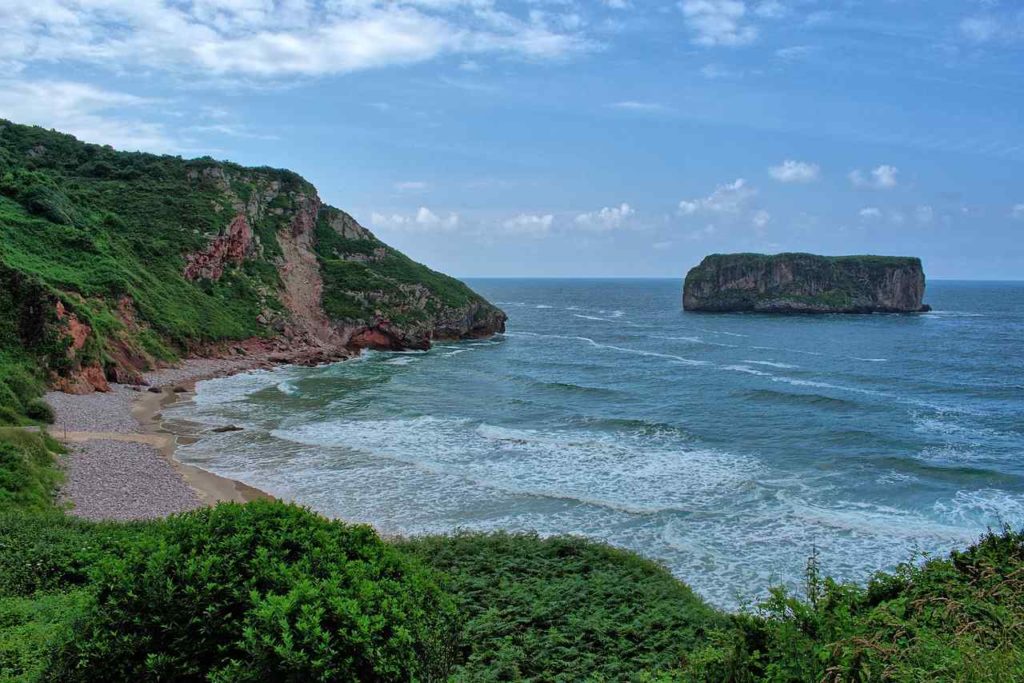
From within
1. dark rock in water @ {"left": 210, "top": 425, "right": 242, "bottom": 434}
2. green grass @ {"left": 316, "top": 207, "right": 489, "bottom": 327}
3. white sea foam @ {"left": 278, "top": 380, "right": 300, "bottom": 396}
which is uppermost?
green grass @ {"left": 316, "top": 207, "right": 489, "bottom": 327}

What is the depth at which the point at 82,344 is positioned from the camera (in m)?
35.4

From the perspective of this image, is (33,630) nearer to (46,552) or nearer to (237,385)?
(46,552)

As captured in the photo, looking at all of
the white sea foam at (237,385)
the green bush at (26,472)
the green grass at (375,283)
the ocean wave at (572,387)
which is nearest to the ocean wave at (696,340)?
the green grass at (375,283)

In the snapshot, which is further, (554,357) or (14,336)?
(554,357)

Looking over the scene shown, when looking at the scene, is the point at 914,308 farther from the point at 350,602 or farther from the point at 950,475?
the point at 350,602

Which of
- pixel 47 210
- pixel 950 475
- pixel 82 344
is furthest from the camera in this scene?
pixel 47 210

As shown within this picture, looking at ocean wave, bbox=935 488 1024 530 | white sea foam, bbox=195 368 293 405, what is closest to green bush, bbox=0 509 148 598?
ocean wave, bbox=935 488 1024 530

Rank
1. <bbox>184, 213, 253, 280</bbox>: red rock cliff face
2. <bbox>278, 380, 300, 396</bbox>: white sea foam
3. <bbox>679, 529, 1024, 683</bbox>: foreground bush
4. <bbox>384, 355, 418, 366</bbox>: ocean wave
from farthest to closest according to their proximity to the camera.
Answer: <bbox>184, 213, 253, 280</bbox>: red rock cliff face, <bbox>384, 355, 418, 366</bbox>: ocean wave, <bbox>278, 380, 300, 396</bbox>: white sea foam, <bbox>679, 529, 1024, 683</bbox>: foreground bush

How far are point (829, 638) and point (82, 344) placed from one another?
38707mm

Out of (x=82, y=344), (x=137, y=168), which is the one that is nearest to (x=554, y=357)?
(x=82, y=344)

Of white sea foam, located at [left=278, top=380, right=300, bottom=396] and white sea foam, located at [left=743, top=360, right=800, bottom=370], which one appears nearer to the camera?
white sea foam, located at [left=278, top=380, right=300, bottom=396]

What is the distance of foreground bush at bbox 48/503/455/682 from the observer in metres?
6.87

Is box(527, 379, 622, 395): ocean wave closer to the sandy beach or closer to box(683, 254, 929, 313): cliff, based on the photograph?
the sandy beach

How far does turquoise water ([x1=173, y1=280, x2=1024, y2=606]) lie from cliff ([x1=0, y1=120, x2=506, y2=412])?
269 inches
